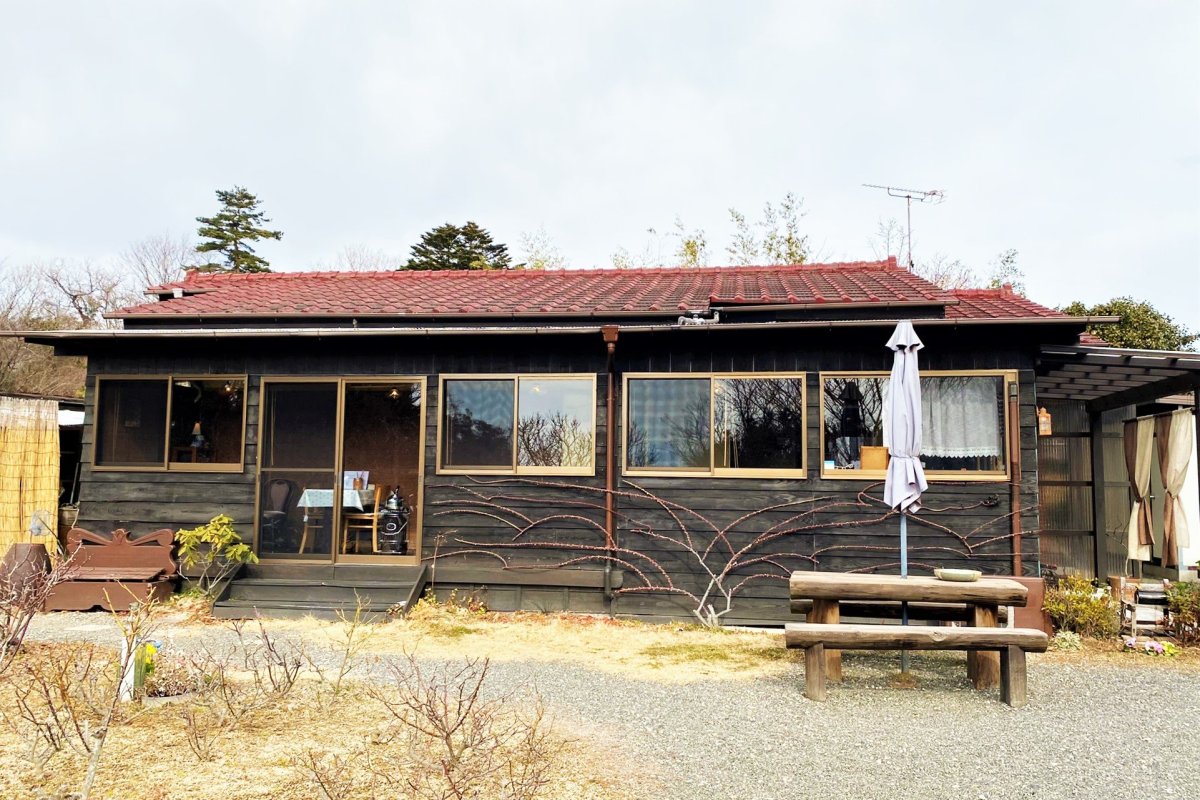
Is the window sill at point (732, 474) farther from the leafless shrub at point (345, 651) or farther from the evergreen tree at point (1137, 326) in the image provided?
the evergreen tree at point (1137, 326)

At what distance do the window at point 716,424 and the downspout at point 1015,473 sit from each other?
183cm

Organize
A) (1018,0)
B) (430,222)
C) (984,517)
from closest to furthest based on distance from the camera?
(984,517) < (1018,0) < (430,222)

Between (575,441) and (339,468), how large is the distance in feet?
8.15

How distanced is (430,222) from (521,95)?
38.8 feet

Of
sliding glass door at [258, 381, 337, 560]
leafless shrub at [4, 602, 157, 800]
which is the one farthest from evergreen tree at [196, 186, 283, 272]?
leafless shrub at [4, 602, 157, 800]

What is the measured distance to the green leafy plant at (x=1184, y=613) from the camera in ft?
21.5

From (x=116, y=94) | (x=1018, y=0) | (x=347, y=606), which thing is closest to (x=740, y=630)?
(x=347, y=606)

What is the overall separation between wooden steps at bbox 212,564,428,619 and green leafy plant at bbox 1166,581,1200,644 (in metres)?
6.64

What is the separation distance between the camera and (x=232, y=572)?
7.83 metres

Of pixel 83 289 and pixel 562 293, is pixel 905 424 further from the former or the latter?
pixel 83 289

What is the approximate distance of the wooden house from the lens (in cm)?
731

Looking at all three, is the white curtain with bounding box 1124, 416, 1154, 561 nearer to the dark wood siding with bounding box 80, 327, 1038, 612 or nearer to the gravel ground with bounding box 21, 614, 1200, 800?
the dark wood siding with bounding box 80, 327, 1038, 612

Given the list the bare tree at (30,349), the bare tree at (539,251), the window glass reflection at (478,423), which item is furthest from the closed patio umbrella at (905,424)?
the bare tree at (539,251)

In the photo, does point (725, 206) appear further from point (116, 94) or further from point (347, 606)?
point (347, 606)
